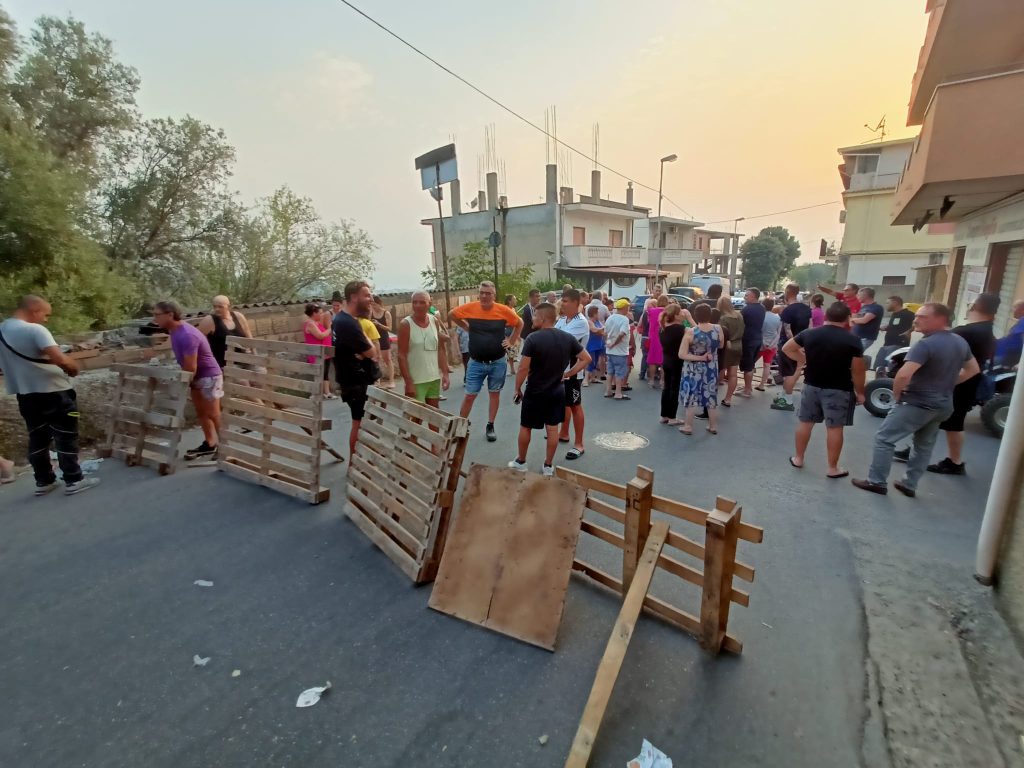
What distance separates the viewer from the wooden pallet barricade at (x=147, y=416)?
16.1 ft

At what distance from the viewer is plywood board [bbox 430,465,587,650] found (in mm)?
2725

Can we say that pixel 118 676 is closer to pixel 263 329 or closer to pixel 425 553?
pixel 425 553

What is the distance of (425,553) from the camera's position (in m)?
3.15

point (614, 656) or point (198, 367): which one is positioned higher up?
point (198, 367)

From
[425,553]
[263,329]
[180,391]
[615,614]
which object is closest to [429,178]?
[263,329]

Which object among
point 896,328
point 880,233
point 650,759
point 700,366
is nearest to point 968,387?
point 700,366

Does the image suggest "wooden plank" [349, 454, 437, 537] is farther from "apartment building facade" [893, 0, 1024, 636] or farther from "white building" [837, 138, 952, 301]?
"white building" [837, 138, 952, 301]

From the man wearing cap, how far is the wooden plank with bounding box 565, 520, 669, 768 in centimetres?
503

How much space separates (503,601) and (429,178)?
311 inches

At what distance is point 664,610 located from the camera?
277cm

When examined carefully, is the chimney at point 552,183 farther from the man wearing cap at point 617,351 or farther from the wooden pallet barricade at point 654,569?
the wooden pallet barricade at point 654,569

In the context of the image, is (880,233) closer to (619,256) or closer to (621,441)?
(619,256)

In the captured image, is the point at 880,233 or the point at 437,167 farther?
the point at 880,233

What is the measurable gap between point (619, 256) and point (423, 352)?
1191 inches
